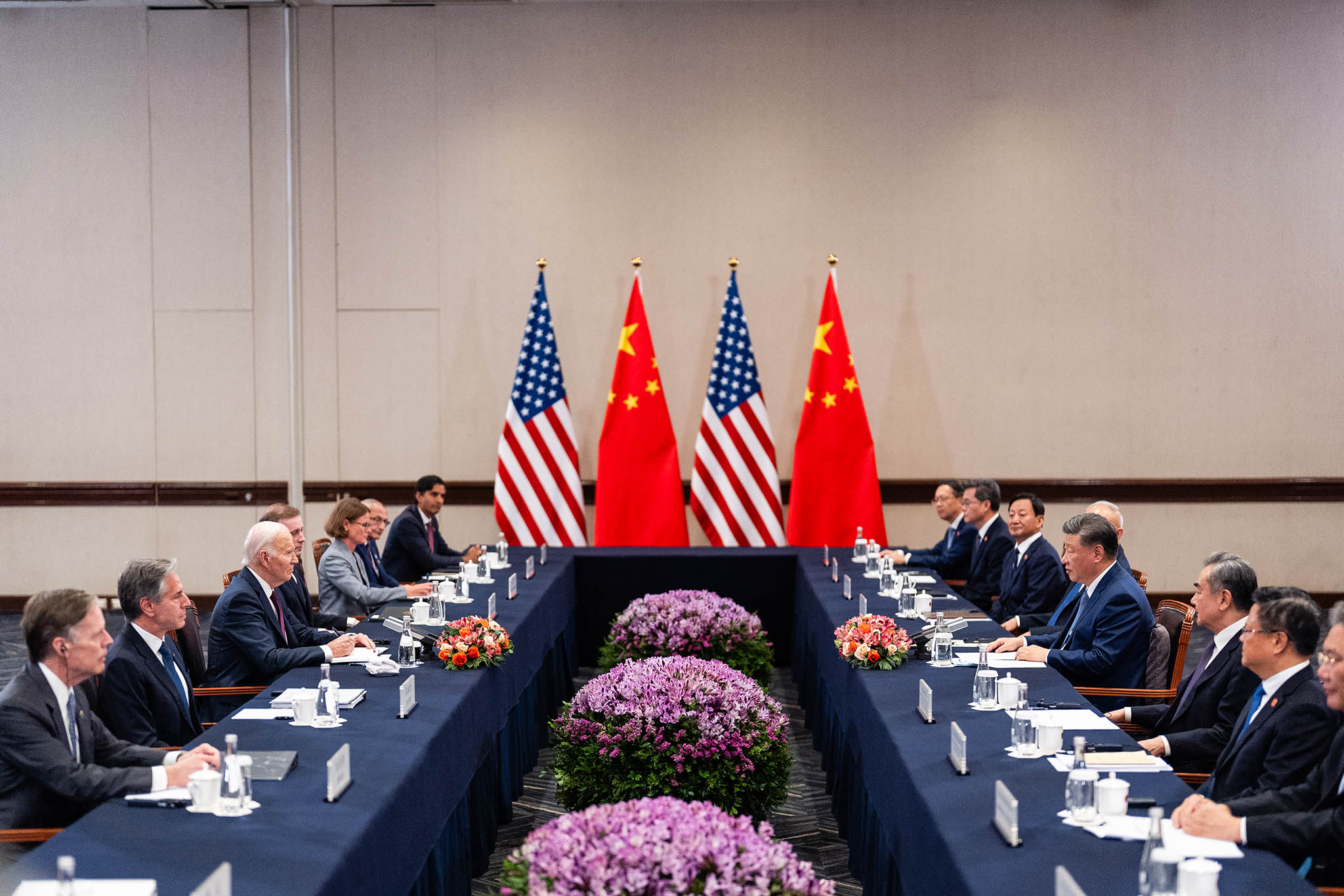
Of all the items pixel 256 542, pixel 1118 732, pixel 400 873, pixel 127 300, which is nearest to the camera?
pixel 400 873

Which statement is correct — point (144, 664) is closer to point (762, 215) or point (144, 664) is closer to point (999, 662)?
point (999, 662)

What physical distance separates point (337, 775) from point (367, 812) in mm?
134

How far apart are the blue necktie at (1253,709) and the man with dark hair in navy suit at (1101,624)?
1204 millimetres

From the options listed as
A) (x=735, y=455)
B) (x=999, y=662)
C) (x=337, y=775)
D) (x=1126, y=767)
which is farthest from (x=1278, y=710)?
(x=735, y=455)

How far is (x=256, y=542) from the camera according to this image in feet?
14.6

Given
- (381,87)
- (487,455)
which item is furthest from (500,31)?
(487,455)

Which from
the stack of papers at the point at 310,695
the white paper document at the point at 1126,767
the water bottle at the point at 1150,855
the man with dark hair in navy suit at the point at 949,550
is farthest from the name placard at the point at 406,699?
the man with dark hair in navy suit at the point at 949,550

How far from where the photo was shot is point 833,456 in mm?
8477

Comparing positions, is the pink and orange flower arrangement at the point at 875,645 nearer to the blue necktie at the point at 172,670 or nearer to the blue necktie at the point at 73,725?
the blue necktie at the point at 172,670

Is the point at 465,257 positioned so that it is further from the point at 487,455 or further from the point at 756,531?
the point at 756,531

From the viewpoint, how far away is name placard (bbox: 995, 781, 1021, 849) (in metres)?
2.54

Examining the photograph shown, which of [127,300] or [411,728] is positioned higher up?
[127,300]

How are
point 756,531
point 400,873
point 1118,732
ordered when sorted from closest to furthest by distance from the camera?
1. point 400,873
2. point 1118,732
3. point 756,531

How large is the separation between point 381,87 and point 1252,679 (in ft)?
24.4
